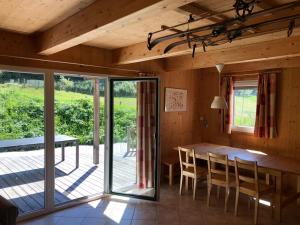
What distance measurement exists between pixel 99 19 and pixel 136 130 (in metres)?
2.58

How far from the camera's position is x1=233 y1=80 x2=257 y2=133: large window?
15.8 feet

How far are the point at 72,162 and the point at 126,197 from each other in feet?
7.46

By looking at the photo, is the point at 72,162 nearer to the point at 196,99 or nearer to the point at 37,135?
the point at 37,135

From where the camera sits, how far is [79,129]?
589 cm

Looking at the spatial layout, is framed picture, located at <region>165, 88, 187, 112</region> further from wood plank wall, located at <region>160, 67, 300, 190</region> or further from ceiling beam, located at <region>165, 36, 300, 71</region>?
ceiling beam, located at <region>165, 36, 300, 71</region>

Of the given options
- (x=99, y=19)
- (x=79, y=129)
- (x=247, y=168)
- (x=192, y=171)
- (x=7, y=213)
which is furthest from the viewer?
(x=79, y=129)

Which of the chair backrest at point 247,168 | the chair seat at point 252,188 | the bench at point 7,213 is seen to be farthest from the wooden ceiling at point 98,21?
the chair seat at point 252,188

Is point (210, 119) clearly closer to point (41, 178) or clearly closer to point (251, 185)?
point (251, 185)

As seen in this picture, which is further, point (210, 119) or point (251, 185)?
point (210, 119)

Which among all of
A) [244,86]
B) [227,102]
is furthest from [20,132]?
[244,86]

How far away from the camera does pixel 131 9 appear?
172 centimetres

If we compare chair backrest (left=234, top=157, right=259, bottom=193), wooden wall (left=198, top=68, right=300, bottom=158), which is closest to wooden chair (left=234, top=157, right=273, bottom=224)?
chair backrest (left=234, top=157, right=259, bottom=193)

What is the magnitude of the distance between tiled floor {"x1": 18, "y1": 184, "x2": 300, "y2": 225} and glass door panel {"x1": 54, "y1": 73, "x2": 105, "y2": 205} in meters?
1.01

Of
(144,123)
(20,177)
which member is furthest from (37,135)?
(144,123)
